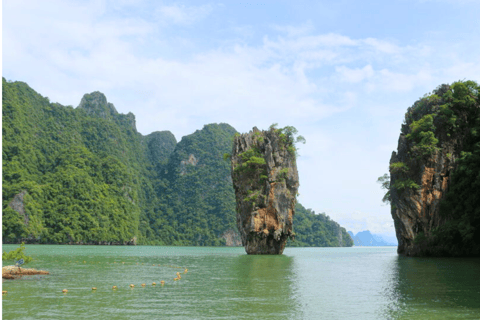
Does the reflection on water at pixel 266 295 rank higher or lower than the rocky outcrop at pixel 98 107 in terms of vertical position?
lower

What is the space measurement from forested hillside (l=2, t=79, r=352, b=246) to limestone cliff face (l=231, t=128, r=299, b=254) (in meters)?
57.9

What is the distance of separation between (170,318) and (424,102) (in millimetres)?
42693

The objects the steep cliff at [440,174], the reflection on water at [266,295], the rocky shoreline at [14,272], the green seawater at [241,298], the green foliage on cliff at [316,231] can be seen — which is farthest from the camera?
the green foliage on cliff at [316,231]

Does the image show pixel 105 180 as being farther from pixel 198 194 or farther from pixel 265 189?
pixel 265 189

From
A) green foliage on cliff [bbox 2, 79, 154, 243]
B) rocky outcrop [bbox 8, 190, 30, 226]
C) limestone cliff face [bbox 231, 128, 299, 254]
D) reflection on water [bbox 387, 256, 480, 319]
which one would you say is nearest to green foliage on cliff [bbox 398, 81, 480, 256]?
limestone cliff face [bbox 231, 128, 299, 254]

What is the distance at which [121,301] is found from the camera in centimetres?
1458

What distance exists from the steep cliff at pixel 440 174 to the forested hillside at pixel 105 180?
243ft

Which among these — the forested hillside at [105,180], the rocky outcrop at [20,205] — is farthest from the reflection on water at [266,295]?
the rocky outcrop at [20,205]

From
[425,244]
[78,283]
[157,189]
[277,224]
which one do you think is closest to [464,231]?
[425,244]

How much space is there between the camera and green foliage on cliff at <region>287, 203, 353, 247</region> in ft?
476

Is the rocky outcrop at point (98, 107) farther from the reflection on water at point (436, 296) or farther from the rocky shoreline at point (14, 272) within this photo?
the reflection on water at point (436, 296)

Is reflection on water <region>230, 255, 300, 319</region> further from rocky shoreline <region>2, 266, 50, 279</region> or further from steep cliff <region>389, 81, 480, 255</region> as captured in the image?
steep cliff <region>389, 81, 480, 255</region>

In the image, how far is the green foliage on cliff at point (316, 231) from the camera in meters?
145

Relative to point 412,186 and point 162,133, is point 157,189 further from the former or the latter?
point 412,186
